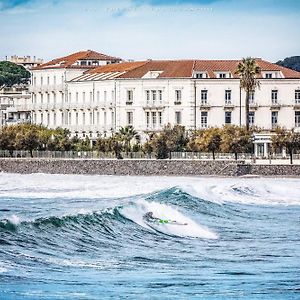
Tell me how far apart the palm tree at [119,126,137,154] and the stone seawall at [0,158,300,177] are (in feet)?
19.0

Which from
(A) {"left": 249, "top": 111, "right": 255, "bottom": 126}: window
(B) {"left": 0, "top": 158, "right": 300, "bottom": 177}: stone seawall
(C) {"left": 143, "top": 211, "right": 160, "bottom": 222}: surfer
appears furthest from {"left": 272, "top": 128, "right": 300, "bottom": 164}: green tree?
(C) {"left": 143, "top": 211, "right": 160, "bottom": 222}: surfer

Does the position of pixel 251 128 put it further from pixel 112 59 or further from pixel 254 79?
pixel 112 59

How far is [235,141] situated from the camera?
98250mm

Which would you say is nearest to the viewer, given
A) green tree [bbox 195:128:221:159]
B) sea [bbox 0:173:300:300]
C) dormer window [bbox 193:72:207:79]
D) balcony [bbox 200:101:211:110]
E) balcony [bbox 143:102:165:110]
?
sea [bbox 0:173:300:300]

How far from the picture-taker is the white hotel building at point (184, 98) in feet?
376

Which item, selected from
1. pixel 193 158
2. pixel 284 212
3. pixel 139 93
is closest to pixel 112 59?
pixel 139 93

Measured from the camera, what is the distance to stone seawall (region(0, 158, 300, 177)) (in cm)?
8975

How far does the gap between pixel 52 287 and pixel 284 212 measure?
27717 mm

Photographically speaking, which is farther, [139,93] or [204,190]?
[139,93]

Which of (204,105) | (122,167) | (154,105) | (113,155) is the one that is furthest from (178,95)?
(122,167)

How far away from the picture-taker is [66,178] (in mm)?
93750

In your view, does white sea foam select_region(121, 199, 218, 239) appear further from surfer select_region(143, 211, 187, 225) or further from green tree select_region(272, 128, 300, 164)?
green tree select_region(272, 128, 300, 164)

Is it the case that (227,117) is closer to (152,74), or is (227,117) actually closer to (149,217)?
(152,74)

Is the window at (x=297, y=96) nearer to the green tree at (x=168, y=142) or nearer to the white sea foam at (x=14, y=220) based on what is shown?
the green tree at (x=168, y=142)
